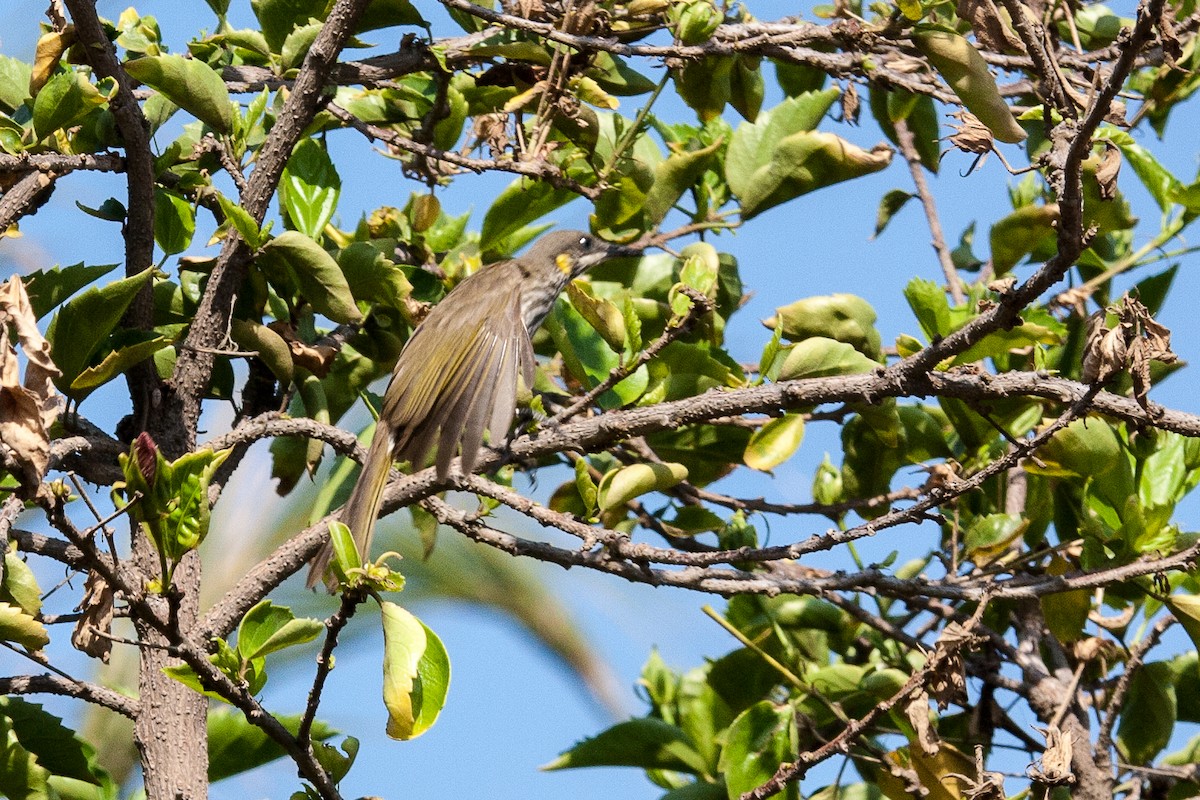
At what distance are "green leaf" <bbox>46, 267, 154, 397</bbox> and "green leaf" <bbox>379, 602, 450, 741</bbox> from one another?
614 millimetres

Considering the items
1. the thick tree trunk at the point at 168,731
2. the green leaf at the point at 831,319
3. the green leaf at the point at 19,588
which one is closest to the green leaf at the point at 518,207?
the green leaf at the point at 831,319

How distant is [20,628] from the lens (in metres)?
1.81

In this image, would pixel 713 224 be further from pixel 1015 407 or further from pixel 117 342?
pixel 117 342

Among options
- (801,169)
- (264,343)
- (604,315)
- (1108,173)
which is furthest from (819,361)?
(264,343)

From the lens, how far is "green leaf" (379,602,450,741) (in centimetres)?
165

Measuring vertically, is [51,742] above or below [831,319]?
below

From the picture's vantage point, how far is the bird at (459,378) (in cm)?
242

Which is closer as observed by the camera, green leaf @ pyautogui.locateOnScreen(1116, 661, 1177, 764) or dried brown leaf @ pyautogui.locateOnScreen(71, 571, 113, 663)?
dried brown leaf @ pyautogui.locateOnScreen(71, 571, 113, 663)

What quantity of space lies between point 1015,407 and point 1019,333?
0.81 feet

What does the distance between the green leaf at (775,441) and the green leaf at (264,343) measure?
913 millimetres

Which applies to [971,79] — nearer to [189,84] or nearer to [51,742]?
[189,84]

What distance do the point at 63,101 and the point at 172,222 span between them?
1.03 ft

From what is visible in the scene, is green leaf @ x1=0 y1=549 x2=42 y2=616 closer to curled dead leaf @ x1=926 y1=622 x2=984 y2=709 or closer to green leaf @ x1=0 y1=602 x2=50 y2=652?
green leaf @ x1=0 y1=602 x2=50 y2=652

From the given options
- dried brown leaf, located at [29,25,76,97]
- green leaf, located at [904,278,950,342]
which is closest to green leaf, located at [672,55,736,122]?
green leaf, located at [904,278,950,342]
